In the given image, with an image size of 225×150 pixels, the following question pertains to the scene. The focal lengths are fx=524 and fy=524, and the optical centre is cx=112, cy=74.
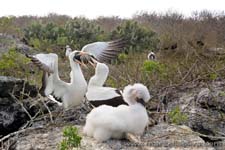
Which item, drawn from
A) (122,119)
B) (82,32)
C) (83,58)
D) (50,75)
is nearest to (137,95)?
(122,119)

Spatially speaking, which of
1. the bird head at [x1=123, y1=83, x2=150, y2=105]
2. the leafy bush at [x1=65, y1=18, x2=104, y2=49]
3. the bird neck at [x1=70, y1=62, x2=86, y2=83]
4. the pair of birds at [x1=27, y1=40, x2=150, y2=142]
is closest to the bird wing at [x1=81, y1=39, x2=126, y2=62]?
the pair of birds at [x1=27, y1=40, x2=150, y2=142]

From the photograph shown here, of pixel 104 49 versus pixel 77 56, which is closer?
pixel 77 56

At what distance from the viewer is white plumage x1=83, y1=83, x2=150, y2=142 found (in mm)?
3379

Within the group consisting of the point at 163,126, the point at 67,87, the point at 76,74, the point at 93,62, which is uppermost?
the point at 93,62

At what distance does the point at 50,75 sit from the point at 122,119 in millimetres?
1441

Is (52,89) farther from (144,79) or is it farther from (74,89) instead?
(144,79)

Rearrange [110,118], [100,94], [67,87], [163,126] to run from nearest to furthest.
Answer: [110,118] < [163,126] < [100,94] < [67,87]

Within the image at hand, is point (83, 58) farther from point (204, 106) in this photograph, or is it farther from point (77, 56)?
point (204, 106)

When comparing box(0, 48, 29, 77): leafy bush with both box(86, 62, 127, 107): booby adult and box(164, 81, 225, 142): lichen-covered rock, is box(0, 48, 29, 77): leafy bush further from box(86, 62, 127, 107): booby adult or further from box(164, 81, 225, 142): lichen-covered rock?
box(164, 81, 225, 142): lichen-covered rock

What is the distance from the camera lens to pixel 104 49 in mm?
5570

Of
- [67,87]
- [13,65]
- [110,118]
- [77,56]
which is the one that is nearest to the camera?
[110,118]

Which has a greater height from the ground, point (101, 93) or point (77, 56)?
point (77, 56)

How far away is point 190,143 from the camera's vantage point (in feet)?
11.3

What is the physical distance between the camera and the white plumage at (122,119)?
3.38 meters
